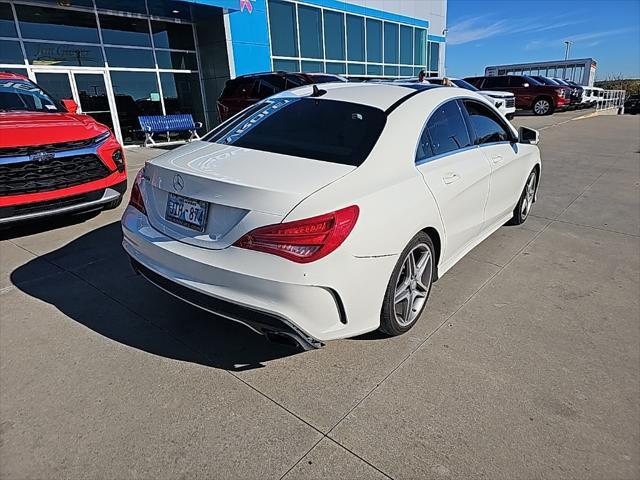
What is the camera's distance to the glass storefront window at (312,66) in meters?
16.8

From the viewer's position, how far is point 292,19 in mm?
15820

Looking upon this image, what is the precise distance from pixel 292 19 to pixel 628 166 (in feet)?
40.4

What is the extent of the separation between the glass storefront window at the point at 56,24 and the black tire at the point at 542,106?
19.2m

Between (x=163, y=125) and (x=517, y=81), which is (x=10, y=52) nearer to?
(x=163, y=125)

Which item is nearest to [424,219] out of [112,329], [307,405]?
[307,405]

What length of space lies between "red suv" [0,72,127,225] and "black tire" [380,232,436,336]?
371cm

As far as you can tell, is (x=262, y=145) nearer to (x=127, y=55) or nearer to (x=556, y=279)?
(x=556, y=279)

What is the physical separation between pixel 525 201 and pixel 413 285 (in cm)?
288

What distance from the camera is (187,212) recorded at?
7.70ft

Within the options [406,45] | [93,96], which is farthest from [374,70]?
[93,96]

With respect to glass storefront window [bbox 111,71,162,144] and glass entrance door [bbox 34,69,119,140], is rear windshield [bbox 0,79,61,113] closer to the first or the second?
glass entrance door [bbox 34,69,119,140]

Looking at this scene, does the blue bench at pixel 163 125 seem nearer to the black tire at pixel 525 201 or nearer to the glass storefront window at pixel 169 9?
the glass storefront window at pixel 169 9

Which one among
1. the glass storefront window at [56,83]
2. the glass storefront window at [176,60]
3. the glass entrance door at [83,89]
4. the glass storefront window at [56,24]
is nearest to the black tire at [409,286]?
the glass entrance door at [83,89]

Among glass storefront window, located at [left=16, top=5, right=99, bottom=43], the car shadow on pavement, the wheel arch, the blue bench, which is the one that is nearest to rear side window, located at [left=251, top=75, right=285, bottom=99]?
the blue bench
